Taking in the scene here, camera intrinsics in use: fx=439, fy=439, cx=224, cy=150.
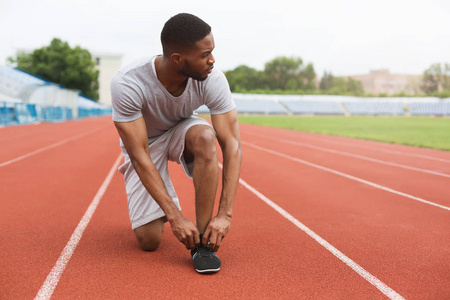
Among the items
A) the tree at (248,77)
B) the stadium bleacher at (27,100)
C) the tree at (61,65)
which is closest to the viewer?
the stadium bleacher at (27,100)

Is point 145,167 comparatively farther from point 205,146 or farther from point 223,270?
point 223,270

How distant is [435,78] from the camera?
91312 mm

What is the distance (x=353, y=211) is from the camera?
4707 millimetres

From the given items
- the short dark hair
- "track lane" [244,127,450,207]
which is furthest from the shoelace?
"track lane" [244,127,450,207]

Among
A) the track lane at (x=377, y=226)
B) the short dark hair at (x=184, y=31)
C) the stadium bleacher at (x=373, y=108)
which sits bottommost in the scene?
the stadium bleacher at (x=373, y=108)

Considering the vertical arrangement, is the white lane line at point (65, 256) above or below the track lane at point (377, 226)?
above

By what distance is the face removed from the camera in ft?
8.38

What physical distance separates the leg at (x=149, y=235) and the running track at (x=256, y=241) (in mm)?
77

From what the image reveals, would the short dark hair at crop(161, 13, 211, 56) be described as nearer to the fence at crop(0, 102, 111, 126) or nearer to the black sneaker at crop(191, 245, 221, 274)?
the black sneaker at crop(191, 245, 221, 274)

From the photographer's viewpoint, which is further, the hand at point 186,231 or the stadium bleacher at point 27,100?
the stadium bleacher at point 27,100

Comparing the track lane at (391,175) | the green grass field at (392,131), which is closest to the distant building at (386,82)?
the green grass field at (392,131)

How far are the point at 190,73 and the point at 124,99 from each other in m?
0.48

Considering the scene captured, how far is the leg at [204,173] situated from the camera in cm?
287

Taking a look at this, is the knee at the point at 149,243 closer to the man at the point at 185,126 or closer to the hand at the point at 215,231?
the man at the point at 185,126
